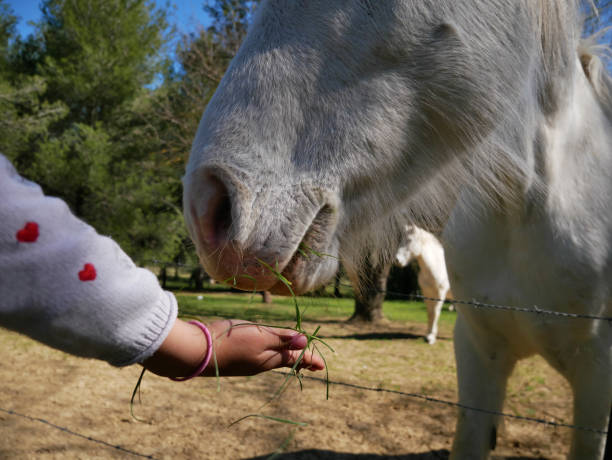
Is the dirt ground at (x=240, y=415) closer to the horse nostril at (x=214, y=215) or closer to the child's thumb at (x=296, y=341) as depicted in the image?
the child's thumb at (x=296, y=341)

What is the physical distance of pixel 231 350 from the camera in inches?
39.8

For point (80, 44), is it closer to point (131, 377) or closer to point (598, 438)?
point (131, 377)

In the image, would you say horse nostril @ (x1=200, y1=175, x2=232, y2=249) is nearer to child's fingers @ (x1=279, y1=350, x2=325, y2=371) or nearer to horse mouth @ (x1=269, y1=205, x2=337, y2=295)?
horse mouth @ (x1=269, y1=205, x2=337, y2=295)

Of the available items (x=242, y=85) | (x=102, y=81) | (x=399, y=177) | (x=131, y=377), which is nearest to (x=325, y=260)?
(x=399, y=177)

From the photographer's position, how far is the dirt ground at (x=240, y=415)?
9.35 feet

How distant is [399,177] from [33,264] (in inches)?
32.8

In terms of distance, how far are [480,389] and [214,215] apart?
165cm

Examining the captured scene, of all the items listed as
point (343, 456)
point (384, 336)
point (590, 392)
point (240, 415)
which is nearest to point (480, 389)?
point (590, 392)

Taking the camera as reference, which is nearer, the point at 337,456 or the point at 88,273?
the point at 88,273

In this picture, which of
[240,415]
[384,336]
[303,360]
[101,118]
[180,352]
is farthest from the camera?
[101,118]

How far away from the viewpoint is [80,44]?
42.3 ft

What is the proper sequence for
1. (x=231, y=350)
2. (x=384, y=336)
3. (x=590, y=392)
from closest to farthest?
1. (x=231, y=350)
2. (x=590, y=392)
3. (x=384, y=336)

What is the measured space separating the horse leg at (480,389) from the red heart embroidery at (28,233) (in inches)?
72.5

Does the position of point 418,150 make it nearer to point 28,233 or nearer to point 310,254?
point 310,254
